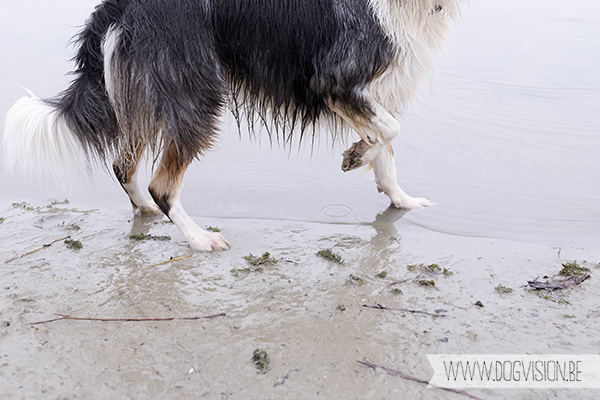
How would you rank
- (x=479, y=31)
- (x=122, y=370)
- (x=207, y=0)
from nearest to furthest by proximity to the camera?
Answer: (x=122, y=370) → (x=207, y=0) → (x=479, y=31)

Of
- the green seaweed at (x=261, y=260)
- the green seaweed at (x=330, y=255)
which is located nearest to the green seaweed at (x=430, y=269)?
the green seaweed at (x=330, y=255)

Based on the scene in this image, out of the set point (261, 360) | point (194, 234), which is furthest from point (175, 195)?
point (261, 360)

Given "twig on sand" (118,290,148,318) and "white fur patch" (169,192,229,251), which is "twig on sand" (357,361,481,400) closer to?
"twig on sand" (118,290,148,318)

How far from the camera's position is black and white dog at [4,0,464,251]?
2875 mm

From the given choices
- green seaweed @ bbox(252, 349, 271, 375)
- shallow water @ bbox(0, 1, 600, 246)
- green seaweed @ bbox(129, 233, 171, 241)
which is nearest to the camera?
green seaweed @ bbox(252, 349, 271, 375)

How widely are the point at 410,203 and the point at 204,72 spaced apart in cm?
148

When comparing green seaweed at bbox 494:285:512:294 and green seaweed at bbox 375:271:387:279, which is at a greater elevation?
green seaweed at bbox 494:285:512:294

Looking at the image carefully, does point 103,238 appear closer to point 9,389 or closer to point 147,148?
point 147,148

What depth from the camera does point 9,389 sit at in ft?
6.23

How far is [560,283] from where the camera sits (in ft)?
8.14

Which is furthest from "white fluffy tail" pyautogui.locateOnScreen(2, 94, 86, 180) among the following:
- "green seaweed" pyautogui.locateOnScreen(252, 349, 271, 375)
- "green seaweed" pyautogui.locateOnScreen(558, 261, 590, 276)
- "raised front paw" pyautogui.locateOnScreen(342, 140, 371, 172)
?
"green seaweed" pyautogui.locateOnScreen(558, 261, 590, 276)

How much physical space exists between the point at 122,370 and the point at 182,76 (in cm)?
152

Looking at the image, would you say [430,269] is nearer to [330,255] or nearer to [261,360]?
[330,255]

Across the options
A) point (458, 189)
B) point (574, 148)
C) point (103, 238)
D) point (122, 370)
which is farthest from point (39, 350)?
point (574, 148)
